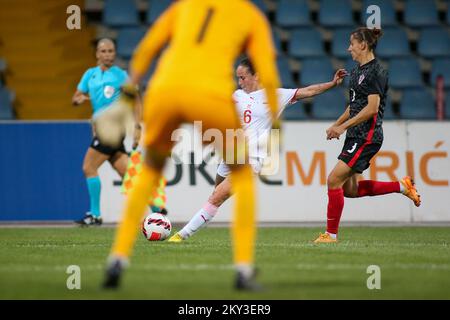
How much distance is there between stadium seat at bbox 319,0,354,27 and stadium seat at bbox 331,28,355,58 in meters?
0.22

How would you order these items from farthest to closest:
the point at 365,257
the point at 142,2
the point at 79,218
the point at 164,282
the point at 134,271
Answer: the point at 142,2, the point at 79,218, the point at 365,257, the point at 134,271, the point at 164,282

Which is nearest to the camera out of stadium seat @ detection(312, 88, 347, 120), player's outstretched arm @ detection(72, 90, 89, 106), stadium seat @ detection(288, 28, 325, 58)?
player's outstretched arm @ detection(72, 90, 89, 106)

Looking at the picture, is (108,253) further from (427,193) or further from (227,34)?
(427,193)

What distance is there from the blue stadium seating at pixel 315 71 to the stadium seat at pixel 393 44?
117 cm

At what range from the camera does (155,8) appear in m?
17.3

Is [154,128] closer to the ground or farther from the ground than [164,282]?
farther from the ground

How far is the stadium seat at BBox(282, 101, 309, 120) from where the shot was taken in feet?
51.5

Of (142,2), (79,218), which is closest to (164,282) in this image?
(79,218)

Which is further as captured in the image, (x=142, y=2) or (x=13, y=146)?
(x=142, y=2)

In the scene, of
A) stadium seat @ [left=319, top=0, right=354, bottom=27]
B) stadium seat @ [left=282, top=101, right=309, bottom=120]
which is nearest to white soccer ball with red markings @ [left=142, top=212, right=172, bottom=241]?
stadium seat @ [left=282, top=101, right=309, bottom=120]

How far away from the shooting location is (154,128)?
5.71 metres

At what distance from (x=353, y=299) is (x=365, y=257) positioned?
8.01ft

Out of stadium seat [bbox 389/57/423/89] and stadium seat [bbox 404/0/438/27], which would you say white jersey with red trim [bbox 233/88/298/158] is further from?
stadium seat [bbox 404/0/438/27]
